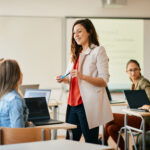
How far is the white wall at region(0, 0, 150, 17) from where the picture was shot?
5336 millimetres

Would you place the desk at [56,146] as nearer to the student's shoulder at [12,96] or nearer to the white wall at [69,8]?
the student's shoulder at [12,96]

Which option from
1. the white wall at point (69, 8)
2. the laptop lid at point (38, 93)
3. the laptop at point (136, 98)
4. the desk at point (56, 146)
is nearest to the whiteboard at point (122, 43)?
the white wall at point (69, 8)

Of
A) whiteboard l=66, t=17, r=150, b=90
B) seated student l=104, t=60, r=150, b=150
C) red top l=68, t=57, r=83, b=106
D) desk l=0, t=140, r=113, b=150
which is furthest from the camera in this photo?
Answer: whiteboard l=66, t=17, r=150, b=90

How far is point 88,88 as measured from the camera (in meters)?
2.42

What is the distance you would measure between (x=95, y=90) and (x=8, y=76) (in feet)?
2.20

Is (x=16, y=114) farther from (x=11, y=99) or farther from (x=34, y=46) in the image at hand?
(x=34, y=46)

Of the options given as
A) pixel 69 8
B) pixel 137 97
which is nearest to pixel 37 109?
pixel 137 97

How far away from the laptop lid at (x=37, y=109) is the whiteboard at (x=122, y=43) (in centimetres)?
325

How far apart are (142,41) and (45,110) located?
3.63 metres

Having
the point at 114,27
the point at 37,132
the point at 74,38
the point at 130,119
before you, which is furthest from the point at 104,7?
the point at 37,132

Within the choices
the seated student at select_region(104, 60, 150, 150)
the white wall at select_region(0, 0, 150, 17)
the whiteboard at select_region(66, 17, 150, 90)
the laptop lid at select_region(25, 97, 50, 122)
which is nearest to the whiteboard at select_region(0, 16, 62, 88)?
the white wall at select_region(0, 0, 150, 17)

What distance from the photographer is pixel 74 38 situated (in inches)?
102

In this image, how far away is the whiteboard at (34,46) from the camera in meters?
5.30

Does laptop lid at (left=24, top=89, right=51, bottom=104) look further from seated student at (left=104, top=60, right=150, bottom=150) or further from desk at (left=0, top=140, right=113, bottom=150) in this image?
desk at (left=0, top=140, right=113, bottom=150)
